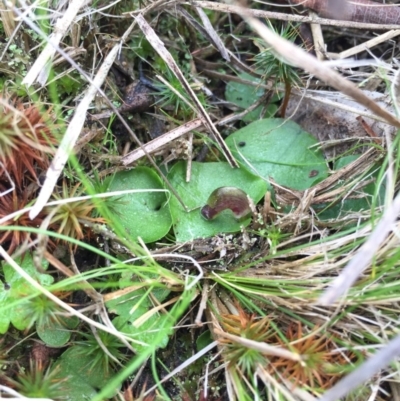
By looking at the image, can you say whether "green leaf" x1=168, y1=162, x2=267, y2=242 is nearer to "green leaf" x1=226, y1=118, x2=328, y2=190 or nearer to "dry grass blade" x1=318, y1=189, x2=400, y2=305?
"green leaf" x1=226, y1=118, x2=328, y2=190

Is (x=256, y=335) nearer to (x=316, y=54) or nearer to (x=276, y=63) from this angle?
(x=276, y=63)

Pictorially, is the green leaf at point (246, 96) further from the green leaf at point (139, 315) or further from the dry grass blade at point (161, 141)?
the green leaf at point (139, 315)

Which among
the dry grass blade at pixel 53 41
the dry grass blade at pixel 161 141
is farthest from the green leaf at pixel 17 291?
the dry grass blade at pixel 53 41

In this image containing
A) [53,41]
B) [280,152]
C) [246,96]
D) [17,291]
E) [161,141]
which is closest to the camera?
[17,291]

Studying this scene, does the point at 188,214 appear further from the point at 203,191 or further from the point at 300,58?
the point at 300,58

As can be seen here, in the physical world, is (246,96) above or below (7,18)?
below

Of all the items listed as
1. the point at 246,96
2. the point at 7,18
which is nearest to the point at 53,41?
the point at 7,18
